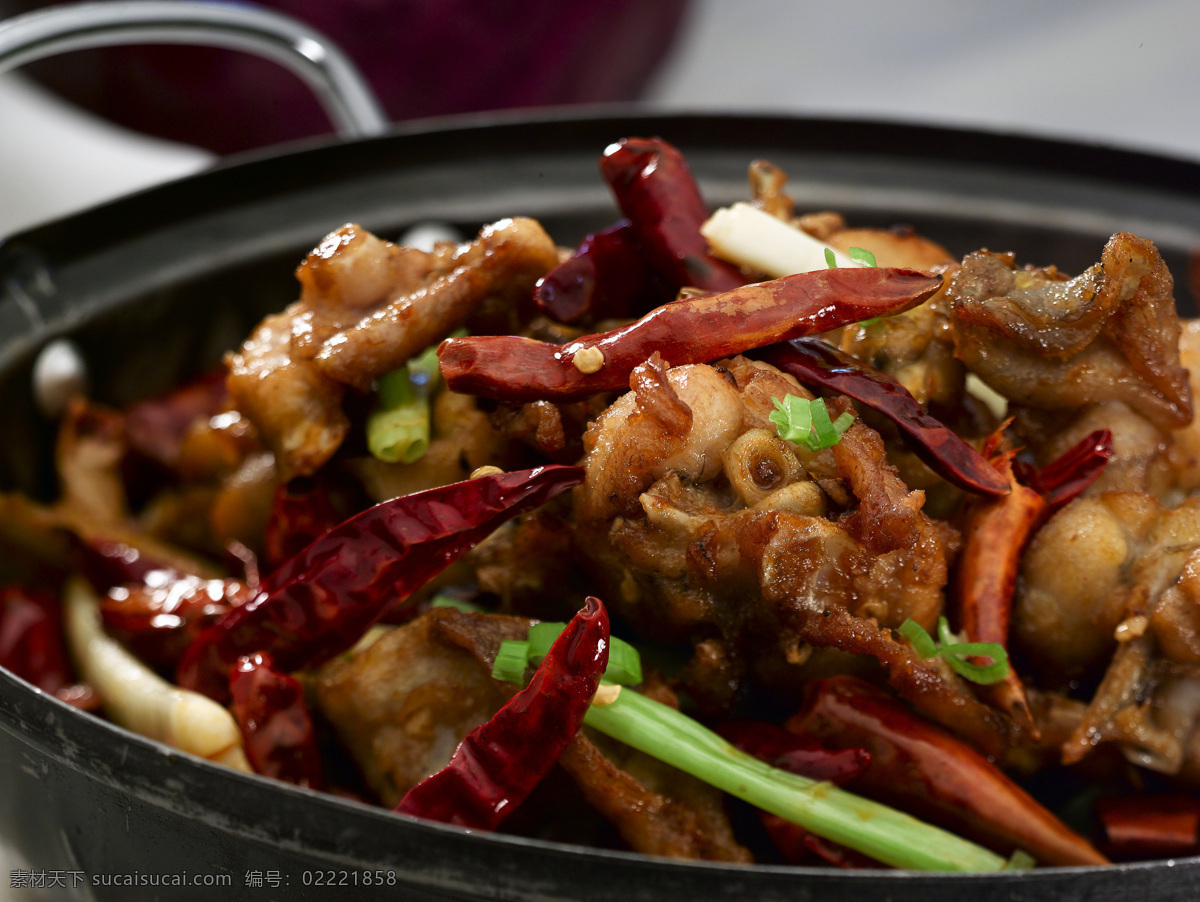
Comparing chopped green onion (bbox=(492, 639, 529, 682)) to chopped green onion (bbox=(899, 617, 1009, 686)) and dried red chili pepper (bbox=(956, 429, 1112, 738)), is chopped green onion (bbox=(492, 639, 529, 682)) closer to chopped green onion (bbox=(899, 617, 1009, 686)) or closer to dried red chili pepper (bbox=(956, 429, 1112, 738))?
chopped green onion (bbox=(899, 617, 1009, 686))

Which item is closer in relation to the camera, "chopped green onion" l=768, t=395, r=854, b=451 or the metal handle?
"chopped green onion" l=768, t=395, r=854, b=451

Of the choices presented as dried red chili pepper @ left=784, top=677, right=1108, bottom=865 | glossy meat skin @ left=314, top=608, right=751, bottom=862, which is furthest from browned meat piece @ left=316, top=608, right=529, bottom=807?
dried red chili pepper @ left=784, top=677, right=1108, bottom=865

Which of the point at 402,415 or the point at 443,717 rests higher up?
the point at 402,415

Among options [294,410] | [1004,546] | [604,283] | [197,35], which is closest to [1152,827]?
[1004,546]

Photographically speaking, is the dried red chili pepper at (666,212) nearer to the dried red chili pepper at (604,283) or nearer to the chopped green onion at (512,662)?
the dried red chili pepper at (604,283)

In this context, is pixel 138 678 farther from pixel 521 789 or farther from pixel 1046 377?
pixel 1046 377

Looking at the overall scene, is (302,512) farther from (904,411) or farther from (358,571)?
(904,411)
